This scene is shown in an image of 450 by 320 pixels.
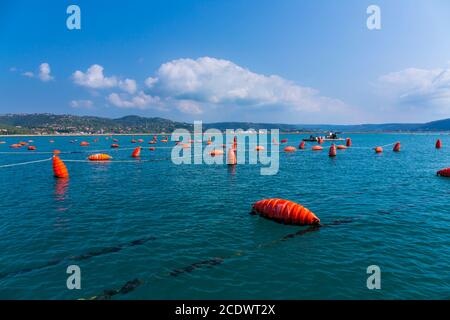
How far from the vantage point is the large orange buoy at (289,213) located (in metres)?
19.4

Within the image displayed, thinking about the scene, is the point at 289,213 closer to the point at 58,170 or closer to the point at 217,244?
the point at 217,244

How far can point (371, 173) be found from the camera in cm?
4550

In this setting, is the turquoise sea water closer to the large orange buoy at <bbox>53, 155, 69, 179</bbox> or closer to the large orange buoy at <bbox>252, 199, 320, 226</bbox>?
the large orange buoy at <bbox>252, 199, 320, 226</bbox>

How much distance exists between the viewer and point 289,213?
Result: 64.3 ft

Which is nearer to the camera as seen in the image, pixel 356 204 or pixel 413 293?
pixel 413 293

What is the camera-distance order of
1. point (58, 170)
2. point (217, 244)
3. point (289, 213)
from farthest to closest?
1. point (58, 170)
2. point (289, 213)
3. point (217, 244)

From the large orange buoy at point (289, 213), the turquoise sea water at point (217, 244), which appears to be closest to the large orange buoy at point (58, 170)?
the turquoise sea water at point (217, 244)

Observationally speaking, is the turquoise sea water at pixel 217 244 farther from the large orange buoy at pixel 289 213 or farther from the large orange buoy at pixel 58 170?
the large orange buoy at pixel 58 170

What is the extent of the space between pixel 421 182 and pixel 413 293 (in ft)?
107

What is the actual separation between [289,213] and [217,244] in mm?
6079

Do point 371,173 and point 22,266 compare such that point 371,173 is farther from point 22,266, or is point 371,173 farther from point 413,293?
point 22,266

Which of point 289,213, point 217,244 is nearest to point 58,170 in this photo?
point 217,244

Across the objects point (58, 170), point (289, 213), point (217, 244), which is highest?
point (58, 170)
